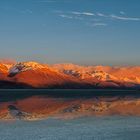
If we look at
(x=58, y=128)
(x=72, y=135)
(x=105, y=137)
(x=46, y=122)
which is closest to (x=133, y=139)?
(x=105, y=137)

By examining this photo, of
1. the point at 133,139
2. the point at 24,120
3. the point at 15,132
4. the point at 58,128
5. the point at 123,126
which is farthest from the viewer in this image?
the point at 24,120

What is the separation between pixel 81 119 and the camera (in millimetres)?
34312

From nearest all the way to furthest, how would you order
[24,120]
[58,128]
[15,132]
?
[15,132] → [58,128] → [24,120]

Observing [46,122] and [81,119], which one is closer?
[46,122]

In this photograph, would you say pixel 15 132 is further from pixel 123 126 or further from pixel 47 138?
pixel 123 126

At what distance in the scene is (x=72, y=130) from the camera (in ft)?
90.4

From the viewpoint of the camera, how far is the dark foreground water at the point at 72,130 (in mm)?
24969

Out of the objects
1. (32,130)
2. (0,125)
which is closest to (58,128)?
(32,130)

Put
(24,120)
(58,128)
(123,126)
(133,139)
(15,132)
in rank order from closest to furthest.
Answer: (133,139)
(15,132)
(58,128)
(123,126)
(24,120)

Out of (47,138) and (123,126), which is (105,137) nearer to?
(47,138)

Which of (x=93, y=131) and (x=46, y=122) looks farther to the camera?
(x=46, y=122)

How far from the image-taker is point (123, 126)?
30297 mm

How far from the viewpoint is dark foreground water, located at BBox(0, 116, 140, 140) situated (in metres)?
25.0

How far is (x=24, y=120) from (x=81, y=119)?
446 cm
